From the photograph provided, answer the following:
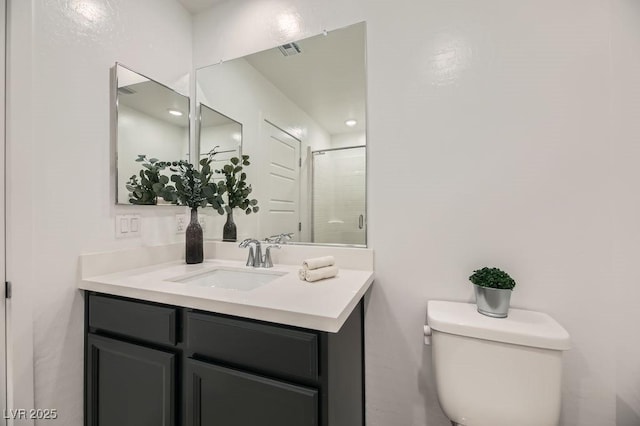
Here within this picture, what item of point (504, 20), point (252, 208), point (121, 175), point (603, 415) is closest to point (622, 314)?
point (603, 415)

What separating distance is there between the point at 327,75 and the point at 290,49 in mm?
254

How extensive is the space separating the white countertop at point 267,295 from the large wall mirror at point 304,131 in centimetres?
31

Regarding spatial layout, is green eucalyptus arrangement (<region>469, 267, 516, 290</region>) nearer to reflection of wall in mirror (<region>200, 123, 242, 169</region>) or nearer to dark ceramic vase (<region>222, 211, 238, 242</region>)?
dark ceramic vase (<region>222, 211, 238, 242</region>)

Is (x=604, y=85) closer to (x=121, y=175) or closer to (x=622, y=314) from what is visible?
(x=622, y=314)

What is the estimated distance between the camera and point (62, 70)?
1025 millimetres

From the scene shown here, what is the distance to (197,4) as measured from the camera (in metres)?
1.55

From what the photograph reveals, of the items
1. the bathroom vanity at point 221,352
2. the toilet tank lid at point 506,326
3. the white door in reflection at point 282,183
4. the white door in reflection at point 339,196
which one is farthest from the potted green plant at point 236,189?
the toilet tank lid at point 506,326

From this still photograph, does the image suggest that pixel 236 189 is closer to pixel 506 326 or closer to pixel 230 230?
pixel 230 230

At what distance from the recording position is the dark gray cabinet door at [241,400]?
729mm

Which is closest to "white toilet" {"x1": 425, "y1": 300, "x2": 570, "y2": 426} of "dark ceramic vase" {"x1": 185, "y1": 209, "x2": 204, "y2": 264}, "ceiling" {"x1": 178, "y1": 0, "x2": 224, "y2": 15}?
"dark ceramic vase" {"x1": 185, "y1": 209, "x2": 204, "y2": 264}


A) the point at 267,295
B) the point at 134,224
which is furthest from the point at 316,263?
the point at 134,224

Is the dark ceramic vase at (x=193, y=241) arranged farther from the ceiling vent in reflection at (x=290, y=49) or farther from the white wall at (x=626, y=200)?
the white wall at (x=626, y=200)

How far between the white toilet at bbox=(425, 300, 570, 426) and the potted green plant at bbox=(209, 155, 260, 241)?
3.51ft

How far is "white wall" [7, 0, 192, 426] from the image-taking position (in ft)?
3.04
